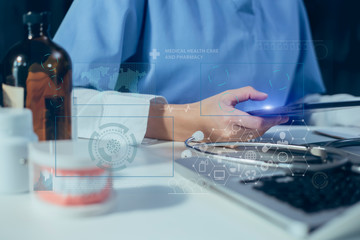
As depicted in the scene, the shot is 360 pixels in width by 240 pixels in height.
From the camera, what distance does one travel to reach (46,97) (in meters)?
0.36

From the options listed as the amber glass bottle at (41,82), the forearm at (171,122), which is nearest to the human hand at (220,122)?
the forearm at (171,122)

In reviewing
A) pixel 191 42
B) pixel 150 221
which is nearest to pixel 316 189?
pixel 150 221

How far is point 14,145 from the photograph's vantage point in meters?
0.29

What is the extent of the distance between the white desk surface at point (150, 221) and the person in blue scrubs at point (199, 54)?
24cm

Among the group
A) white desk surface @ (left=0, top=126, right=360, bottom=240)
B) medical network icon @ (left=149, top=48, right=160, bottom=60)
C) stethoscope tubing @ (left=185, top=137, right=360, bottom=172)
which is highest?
medical network icon @ (left=149, top=48, right=160, bottom=60)

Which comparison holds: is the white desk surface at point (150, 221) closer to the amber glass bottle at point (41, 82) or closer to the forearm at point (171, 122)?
the amber glass bottle at point (41, 82)

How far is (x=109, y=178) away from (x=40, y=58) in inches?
6.4

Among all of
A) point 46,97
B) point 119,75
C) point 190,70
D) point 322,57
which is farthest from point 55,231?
point 322,57

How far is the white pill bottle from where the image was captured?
29 cm

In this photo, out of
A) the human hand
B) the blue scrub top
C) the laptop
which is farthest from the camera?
the blue scrub top

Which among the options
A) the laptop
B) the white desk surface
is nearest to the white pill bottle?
the white desk surface

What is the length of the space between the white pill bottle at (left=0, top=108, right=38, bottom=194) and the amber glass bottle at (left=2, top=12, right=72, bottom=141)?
0.06 meters

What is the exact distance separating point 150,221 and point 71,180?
0.22 ft

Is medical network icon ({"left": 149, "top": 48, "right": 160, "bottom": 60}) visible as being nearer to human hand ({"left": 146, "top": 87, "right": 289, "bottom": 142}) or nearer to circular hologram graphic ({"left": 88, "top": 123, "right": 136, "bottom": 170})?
human hand ({"left": 146, "top": 87, "right": 289, "bottom": 142})
